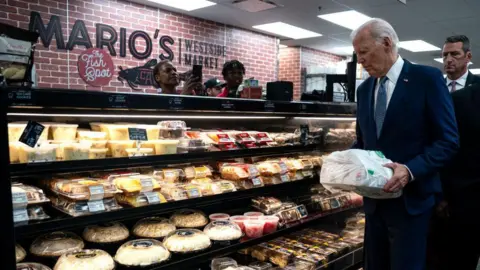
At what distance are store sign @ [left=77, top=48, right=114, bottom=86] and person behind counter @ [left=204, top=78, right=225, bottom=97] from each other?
2584mm

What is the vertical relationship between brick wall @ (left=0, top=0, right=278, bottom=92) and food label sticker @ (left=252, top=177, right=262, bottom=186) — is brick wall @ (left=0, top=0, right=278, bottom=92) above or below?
above

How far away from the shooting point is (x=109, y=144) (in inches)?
81.8

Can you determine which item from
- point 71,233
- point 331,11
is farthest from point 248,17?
point 71,233

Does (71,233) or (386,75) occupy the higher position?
(386,75)

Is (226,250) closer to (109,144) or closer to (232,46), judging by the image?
(109,144)

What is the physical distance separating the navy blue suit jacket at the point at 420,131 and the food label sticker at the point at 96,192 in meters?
1.54

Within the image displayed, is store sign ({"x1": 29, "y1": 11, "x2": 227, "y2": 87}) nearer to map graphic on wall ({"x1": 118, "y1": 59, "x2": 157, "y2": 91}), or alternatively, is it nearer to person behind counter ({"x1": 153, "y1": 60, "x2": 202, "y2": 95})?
map graphic on wall ({"x1": 118, "y1": 59, "x2": 157, "y2": 91})

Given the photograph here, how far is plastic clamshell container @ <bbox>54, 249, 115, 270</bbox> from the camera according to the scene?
1.85 m

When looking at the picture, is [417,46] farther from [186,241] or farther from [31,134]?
[31,134]

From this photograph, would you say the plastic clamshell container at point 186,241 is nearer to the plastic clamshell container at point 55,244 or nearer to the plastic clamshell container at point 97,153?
the plastic clamshell container at point 55,244

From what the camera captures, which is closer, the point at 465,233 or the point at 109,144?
the point at 109,144

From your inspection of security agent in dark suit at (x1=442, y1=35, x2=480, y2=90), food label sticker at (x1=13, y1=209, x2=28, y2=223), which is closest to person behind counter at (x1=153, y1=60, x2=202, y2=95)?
food label sticker at (x1=13, y1=209, x2=28, y2=223)

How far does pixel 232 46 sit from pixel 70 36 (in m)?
3.88

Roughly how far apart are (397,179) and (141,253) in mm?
1410
